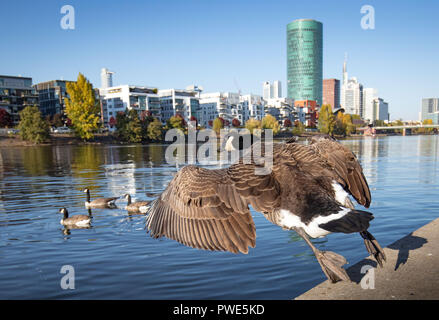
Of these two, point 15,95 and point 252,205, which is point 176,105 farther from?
point 252,205

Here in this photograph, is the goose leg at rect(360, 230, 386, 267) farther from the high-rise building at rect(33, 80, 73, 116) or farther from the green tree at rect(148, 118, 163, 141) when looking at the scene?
the high-rise building at rect(33, 80, 73, 116)

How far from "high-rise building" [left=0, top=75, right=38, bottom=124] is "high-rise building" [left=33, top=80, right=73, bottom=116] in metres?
6.84

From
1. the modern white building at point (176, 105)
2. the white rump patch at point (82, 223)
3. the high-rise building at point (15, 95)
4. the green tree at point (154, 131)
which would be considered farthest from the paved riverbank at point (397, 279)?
the modern white building at point (176, 105)

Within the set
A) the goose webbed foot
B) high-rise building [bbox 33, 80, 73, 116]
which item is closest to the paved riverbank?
the goose webbed foot

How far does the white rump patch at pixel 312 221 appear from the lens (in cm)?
357

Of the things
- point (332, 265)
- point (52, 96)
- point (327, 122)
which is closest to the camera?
point (332, 265)

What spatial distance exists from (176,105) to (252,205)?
126142 millimetres

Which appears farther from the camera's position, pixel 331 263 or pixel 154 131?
pixel 154 131

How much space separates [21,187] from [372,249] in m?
19.7

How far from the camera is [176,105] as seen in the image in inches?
5007

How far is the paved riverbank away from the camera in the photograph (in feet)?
11.7

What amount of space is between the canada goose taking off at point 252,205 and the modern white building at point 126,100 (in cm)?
11594

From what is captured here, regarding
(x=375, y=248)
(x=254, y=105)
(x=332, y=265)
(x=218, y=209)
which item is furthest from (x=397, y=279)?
(x=254, y=105)

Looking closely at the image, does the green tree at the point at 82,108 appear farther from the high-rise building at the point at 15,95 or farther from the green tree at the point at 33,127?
the high-rise building at the point at 15,95
